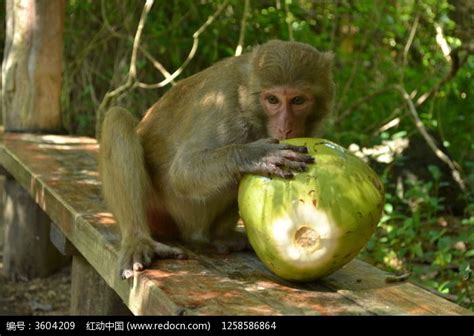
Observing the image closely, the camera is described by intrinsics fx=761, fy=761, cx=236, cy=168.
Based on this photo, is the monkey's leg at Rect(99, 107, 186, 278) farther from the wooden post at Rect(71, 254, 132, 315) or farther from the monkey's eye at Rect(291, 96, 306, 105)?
the wooden post at Rect(71, 254, 132, 315)

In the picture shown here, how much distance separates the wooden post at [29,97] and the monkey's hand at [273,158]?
12.7 ft

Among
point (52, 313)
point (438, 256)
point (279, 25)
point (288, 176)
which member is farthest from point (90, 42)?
point (288, 176)

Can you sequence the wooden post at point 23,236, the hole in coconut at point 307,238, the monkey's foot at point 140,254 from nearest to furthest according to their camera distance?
1. the hole in coconut at point 307,238
2. the monkey's foot at point 140,254
3. the wooden post at point 23,236

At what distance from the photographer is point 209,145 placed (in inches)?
154

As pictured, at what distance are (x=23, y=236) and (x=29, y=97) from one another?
1.28 meters

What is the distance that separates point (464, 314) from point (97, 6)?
7.28 meters

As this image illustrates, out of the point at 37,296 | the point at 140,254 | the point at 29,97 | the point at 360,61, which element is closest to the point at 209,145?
the point at 140,254

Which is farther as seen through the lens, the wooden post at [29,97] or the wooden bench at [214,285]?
the wooden post at [29,97]

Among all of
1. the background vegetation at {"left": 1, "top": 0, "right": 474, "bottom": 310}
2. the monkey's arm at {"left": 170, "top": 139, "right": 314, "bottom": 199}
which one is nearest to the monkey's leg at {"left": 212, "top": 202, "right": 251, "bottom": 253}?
the monkey's arm at {"left": 170, "top": 139, "right": 314, "bottom": 199}

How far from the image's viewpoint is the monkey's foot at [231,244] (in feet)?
12.8

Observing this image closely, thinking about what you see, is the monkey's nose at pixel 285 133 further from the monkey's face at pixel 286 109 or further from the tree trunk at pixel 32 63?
the tree trunk at pixel 32 63

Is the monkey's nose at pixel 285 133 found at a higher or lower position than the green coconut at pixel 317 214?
higher

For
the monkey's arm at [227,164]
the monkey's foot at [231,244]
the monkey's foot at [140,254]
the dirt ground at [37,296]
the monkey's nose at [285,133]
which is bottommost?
the dirt ground at [37,296]

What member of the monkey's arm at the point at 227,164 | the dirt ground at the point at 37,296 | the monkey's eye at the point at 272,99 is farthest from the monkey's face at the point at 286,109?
the dirt ground at the point at 37,296
